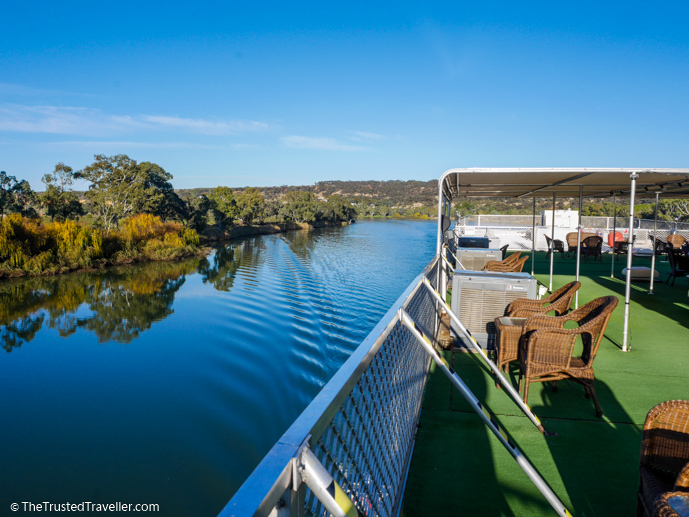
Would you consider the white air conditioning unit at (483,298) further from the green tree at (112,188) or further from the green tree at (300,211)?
the green tree at (300,211)

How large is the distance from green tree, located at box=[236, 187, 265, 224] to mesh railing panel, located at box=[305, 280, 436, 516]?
5446 cm

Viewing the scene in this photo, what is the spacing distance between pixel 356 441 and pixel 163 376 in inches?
358

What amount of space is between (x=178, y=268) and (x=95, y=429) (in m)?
19.7

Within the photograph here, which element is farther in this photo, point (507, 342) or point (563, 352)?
point (507, 342)

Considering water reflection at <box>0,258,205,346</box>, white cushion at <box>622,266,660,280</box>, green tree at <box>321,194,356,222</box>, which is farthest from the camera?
green tree at <box>321,194,356,222</box>

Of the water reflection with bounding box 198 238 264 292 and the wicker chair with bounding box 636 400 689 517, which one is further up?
the wicker chair with bounding box 636 400 689 517

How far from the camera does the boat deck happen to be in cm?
269

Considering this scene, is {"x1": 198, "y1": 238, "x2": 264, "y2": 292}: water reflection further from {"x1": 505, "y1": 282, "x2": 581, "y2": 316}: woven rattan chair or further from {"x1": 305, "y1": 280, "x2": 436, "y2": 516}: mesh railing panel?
{"x1": 305, "y1": 280, "x2": 436, "y2": 516}: mesh railing panel

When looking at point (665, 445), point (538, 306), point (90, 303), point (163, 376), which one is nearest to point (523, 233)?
point (163, 376)

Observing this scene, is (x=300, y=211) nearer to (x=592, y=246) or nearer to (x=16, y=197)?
(x=16, y=197)

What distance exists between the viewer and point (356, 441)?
1.68 meters

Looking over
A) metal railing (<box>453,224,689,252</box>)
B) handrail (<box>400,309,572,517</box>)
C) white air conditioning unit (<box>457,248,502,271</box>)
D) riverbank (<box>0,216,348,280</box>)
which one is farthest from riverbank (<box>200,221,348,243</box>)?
handrail (<box>400,309,572,517</box>)

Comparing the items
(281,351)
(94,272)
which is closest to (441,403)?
(281,351)

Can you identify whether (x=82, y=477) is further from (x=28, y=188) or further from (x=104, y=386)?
(x=28, y=188)
